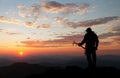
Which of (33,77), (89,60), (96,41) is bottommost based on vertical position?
(33,77)

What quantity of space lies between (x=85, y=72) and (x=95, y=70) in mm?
982

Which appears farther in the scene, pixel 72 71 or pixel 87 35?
pixel 72 71

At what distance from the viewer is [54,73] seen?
23500 mm

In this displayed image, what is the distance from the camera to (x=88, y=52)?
21.3 m

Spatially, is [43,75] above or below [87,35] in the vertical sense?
below

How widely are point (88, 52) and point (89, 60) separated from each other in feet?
2.50

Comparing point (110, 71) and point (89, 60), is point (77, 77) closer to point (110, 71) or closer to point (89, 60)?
point (89, 60)

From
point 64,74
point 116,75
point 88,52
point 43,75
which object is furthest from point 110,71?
point 43,75

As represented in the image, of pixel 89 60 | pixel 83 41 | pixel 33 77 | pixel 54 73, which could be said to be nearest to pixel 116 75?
pixel 89 60

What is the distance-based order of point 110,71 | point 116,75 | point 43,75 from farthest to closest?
point 43,75 → point 110,71 → point 116,75

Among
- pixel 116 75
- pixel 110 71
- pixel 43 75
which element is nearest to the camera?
pixel 116 75

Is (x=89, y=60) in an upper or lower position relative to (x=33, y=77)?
upper

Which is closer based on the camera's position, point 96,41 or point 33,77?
point 96,41

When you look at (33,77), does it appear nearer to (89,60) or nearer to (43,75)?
(43,75)
